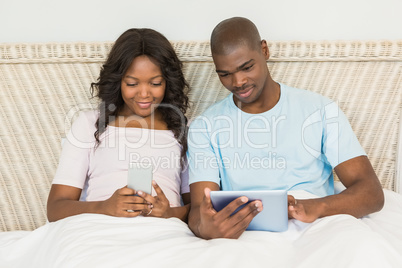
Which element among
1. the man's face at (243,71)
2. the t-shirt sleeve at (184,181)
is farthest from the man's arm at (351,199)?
the t-shirt sleeve at (184,181)

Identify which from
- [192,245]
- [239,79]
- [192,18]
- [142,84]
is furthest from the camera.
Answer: [192,18]

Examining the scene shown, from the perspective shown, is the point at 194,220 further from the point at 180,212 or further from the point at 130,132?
the point at 130,132

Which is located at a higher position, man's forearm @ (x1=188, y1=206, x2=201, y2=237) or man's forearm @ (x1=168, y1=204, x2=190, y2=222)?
man's forearm @ (x1=188, y1=206, x2=201, y2=237)

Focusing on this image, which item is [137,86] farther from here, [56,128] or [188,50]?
[56,128]

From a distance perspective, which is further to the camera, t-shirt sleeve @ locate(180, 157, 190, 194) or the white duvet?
t-shirt sleeve @ locate(180, 157, 190, 194)

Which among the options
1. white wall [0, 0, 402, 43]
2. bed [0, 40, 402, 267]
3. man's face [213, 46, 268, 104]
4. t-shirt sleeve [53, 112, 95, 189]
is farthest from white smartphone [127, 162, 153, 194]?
white wall [0, 0, 402, 43]

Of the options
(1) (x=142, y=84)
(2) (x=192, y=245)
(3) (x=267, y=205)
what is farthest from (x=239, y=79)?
(2) (x=192, y=245)

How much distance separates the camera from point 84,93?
2.03m

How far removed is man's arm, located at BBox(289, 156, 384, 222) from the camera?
4.76 feet

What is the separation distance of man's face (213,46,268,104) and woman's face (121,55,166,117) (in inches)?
9.7

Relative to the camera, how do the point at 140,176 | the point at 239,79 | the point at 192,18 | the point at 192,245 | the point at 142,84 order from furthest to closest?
the point at 192,18, the point at 142,84, the point at 239,79, the point at 140,176, the point at 192,245

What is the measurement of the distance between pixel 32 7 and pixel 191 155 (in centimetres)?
93

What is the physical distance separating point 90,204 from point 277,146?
660 millimetres

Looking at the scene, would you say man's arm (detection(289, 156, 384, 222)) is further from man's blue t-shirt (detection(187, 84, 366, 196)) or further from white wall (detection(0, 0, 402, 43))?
white wall (detection(0, 0, 402, 43))
